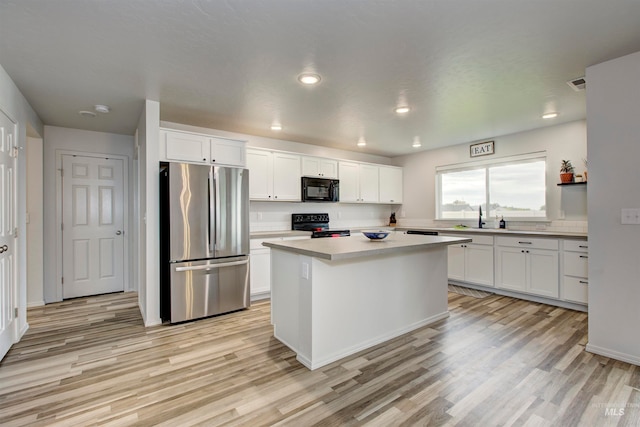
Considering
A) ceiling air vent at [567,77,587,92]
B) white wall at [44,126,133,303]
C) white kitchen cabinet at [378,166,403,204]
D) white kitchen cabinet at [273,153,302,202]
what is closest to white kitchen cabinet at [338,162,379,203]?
white kitchen cabinet at [378,166,403,204]

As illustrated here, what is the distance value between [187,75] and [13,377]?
8.76 ft

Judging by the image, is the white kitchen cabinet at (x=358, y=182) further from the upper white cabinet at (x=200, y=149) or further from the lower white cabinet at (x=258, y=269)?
the upper white cabinet at (x=200, y=149)

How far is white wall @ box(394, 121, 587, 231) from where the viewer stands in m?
4.10

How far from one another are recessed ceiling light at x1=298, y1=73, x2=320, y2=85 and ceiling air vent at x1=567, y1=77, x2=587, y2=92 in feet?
7.50

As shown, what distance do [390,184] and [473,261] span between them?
7.18 ft

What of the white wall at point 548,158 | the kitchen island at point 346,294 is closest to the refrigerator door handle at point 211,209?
the kitchen island at point 346,294

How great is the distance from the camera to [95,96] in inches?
122

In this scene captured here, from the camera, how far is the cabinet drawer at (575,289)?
3608 mm

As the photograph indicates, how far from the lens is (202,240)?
11.4ft

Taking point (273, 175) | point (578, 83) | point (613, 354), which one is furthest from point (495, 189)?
point (273, 175)

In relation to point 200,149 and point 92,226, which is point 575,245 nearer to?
point 200,149

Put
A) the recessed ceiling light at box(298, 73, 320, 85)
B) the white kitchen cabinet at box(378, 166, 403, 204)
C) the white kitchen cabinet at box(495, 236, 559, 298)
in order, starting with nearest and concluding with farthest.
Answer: the recessed ceiling light at box(298, 73, 320, 85) < the white kitchen cabinet at box(495, 236, 559, 298) < the white kitchen cabinet at box(378, 166, 403, 204)

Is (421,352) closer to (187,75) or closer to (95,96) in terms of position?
(187,75)

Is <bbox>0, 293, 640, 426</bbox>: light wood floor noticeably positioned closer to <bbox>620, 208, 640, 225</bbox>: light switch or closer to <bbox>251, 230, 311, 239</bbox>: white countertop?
<bbox>620, 208, 640, 225</bbox>: light switch
